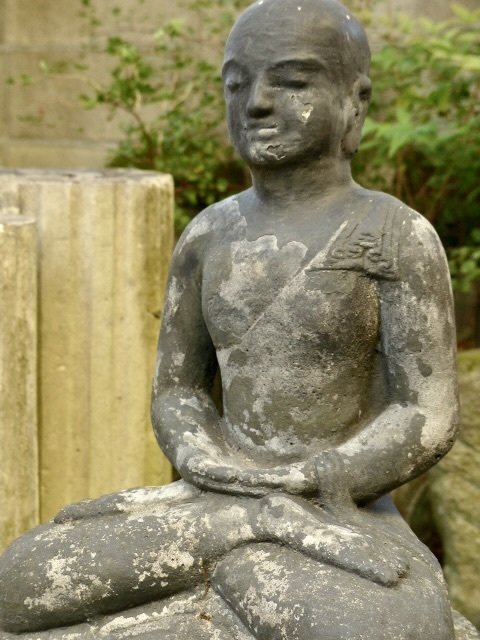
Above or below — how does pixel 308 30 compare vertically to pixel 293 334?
above

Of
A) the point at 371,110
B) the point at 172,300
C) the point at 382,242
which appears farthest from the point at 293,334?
the point at 371,110

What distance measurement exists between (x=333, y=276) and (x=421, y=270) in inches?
7.5

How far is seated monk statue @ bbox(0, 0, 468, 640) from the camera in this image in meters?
A: 2.34

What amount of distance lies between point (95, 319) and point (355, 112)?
5.47 feet

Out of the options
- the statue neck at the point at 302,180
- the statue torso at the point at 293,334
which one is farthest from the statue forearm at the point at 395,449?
the statue neck at the point at 302,180

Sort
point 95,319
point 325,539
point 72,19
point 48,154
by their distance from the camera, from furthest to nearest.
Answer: point 48,154
point 72,19
point 95,319
point 325,539

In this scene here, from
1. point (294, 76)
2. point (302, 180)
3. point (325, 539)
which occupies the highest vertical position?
point (294, 76)

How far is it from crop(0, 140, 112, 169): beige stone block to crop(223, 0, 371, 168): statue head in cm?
365

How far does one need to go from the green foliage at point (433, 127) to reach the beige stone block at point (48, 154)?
154 cm

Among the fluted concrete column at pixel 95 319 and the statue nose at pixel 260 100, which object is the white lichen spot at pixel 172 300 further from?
the fluted concrete column at pixel 95 319

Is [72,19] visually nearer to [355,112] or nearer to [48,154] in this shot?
[48,154]

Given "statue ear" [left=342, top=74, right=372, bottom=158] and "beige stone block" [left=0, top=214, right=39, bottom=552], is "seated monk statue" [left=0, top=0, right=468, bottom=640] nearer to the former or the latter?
"statue ear" [left=342, top=74, right=372, bottom=158]

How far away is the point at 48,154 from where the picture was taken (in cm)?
624

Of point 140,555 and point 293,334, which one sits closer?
point 140,555
